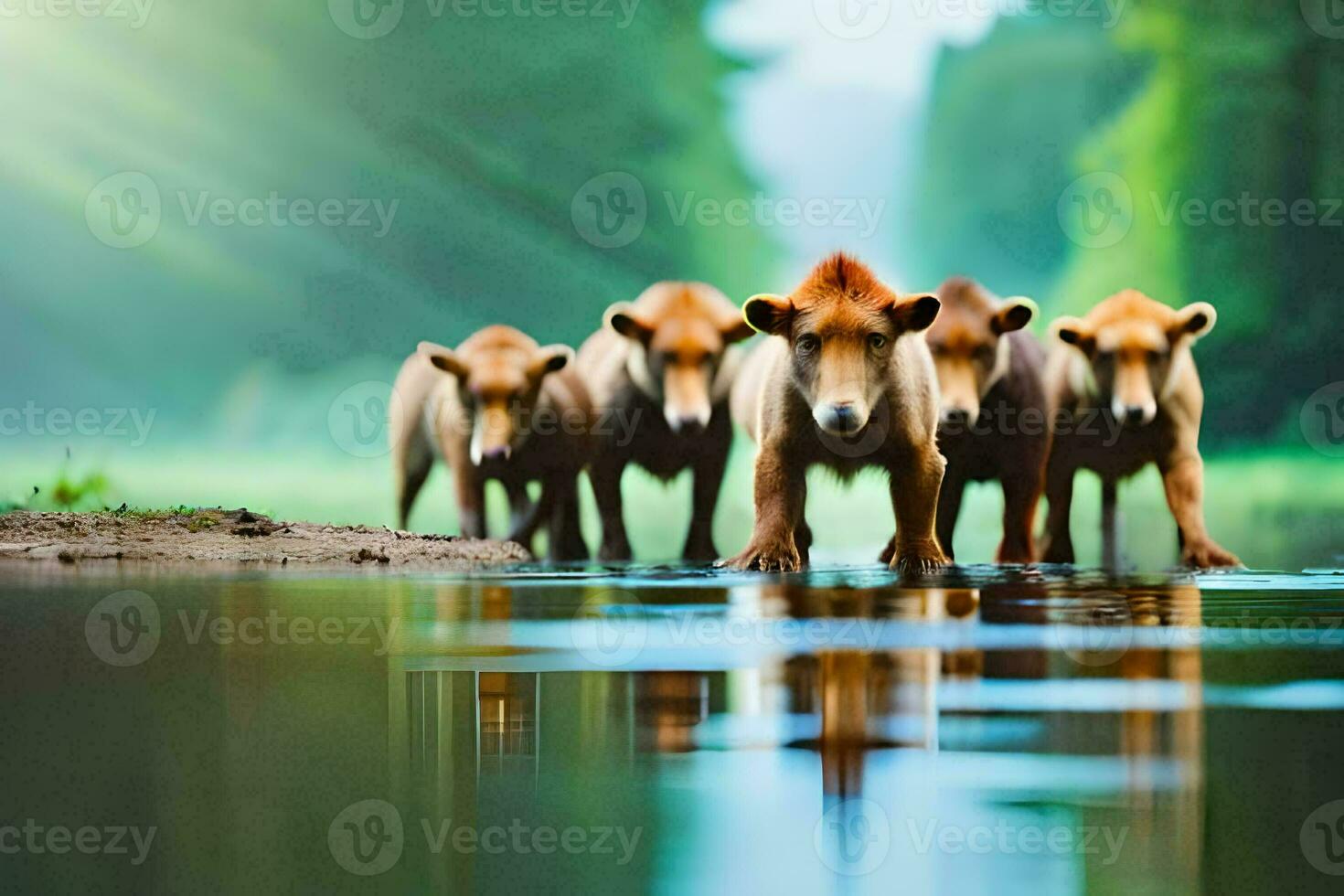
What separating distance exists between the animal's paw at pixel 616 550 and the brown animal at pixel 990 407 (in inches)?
55.9

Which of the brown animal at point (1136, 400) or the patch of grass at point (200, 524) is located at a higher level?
the brown animal at point (1136, 400)

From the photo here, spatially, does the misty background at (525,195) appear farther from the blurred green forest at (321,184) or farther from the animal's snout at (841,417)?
the animal's snout at (841,417)

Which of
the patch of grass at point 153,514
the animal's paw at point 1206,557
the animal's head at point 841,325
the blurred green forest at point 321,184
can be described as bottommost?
the animal's paw at point 1206,557

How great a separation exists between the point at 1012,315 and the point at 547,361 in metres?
2.04

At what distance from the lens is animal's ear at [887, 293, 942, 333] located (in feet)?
13.9

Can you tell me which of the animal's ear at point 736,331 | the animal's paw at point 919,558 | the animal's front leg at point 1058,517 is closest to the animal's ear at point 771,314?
the animal's paw at point 919,558

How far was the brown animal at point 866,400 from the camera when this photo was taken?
421 centimetres

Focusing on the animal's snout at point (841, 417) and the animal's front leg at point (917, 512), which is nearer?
the animal's snout at point (841, 417)

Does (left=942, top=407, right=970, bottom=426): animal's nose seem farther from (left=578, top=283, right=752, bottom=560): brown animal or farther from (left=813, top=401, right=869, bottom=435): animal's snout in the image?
(left=813, top=401, right=869, bottom=435): animal's snout

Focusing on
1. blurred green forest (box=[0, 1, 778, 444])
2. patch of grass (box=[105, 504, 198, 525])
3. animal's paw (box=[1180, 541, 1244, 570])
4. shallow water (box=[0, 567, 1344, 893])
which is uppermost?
blurred green forest (box=[0, 1, 778, 444])

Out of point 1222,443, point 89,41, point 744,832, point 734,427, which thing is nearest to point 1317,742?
point 744,832

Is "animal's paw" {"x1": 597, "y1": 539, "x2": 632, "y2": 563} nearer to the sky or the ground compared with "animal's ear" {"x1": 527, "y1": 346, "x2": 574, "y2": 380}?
nearer to the ground

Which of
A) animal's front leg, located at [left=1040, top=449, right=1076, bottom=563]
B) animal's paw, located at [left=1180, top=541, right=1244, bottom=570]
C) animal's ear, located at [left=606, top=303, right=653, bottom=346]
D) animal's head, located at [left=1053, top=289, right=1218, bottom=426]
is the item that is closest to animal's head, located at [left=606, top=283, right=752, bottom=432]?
animal's ear, located at [left=606, top=303, right=653, bottom=346]

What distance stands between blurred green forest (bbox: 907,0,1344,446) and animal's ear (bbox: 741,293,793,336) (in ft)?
9.84
